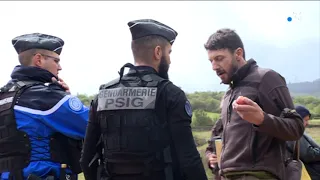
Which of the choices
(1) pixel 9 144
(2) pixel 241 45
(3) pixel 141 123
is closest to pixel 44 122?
(1) pixel 9 144

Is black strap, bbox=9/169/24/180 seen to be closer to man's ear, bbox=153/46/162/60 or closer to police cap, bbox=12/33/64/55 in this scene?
police cap, bbox=12/33/64/55

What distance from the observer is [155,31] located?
9.89ft

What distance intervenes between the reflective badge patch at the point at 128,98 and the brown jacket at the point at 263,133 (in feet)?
2.83

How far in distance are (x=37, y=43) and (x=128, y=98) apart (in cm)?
134

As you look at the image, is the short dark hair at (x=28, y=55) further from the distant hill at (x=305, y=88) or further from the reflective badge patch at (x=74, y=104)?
the distant hill at (x=305, y=88)

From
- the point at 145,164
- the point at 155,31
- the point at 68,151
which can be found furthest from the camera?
the point at 68,151

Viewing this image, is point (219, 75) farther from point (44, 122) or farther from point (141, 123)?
point (44, 122)

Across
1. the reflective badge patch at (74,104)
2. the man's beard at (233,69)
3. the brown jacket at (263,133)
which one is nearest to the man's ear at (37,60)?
the reflective badge patch at (74,104)

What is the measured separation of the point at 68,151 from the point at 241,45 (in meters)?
1.78

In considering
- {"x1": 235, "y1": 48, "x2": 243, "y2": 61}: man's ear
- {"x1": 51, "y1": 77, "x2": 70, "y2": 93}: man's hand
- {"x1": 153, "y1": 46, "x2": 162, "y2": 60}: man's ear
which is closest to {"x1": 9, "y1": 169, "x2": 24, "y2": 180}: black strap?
{"x1": 51, "y1": 77, "x2": 70, "y2": 93}: man's hand

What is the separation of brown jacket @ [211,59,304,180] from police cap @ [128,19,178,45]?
2.65 ft

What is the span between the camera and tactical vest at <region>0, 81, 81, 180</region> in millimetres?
3357

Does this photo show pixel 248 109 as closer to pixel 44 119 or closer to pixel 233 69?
pixel 233 69

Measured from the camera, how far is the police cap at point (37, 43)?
372 centimetres
